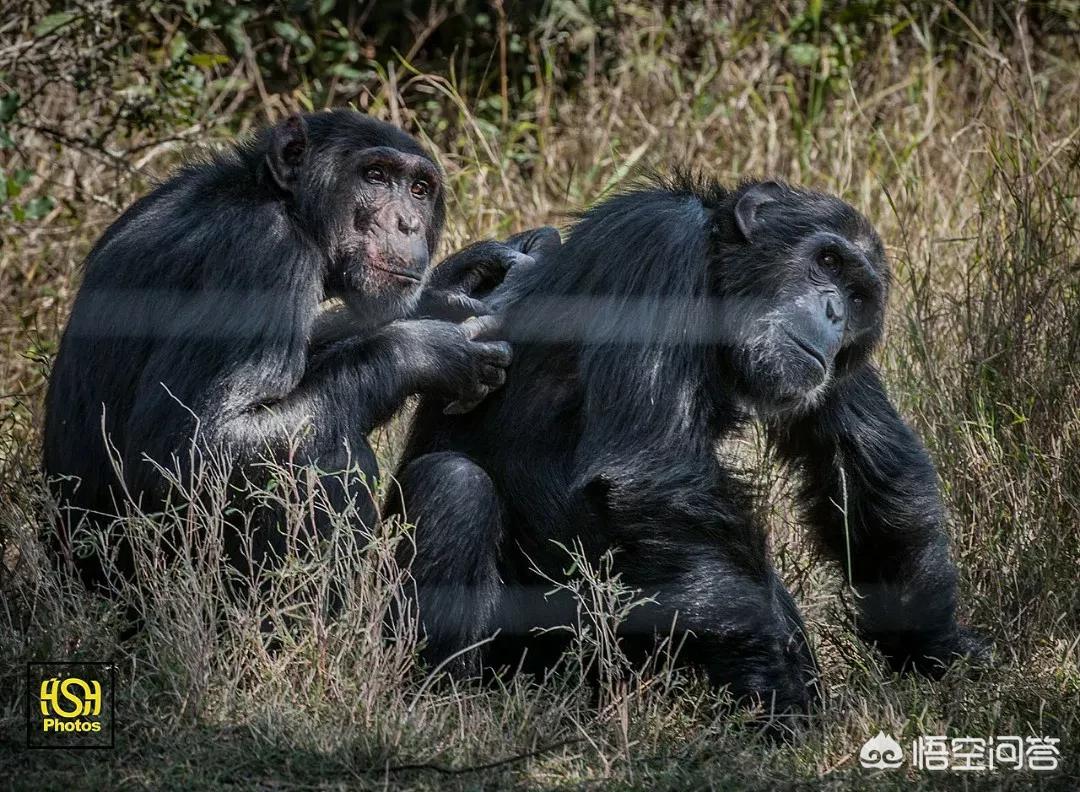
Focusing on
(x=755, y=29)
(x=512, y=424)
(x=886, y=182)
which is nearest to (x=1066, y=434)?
(x=512, y=424)

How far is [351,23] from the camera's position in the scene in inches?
377

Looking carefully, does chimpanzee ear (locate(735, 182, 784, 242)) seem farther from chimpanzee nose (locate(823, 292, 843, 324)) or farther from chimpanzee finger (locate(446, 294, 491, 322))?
chimpanzee finger (locate(446, 294, 491, 322))

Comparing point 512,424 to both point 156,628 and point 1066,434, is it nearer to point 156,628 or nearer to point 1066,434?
point 156,628

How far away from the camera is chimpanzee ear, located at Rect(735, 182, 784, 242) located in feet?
15.7

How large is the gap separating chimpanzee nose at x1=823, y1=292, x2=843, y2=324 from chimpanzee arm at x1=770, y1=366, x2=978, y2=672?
35cm

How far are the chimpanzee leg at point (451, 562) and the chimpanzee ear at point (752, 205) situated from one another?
1.20 meters

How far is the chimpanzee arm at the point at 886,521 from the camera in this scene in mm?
4988

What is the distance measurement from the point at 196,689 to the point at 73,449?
1.08 metres

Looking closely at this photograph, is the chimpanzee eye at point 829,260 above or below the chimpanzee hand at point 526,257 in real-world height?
above

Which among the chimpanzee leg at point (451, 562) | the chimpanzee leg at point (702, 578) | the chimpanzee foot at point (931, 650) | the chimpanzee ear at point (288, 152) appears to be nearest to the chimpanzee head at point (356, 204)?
the chimpanzee ear at point (288, 152)

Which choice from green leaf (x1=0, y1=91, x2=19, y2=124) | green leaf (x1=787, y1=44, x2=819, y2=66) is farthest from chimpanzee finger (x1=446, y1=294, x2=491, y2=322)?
green leaf (x1=787, y1=44, x2=819, y2=66)

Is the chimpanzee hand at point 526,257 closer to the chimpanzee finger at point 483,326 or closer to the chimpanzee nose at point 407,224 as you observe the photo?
the chimpanzee finger at point 483,326

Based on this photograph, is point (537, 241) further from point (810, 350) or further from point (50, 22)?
point (50, 22)

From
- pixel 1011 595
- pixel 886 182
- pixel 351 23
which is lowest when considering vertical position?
pixel 1011 595
